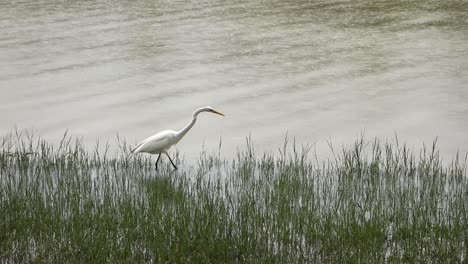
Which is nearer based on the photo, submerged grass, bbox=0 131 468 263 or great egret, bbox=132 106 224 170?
submerged grass, bbox=0 131 468 263

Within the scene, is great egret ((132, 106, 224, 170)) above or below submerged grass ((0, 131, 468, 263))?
above

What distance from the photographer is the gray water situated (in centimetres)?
989

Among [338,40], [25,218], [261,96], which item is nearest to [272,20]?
[338,40]

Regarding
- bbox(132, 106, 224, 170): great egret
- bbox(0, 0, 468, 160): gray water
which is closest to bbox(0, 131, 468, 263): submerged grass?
bbox(132, 106, 224, 170): great egret

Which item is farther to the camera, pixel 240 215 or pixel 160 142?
pixel 160 142

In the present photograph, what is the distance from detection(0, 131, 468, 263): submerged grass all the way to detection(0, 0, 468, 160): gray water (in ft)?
4.45

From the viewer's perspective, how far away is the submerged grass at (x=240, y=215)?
233 inches

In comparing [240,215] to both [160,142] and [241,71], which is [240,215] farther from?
[241,71]

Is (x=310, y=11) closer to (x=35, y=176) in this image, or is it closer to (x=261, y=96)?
(x=261, y=96)

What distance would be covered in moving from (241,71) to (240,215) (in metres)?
6.05

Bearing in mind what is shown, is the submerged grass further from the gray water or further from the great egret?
the gray water

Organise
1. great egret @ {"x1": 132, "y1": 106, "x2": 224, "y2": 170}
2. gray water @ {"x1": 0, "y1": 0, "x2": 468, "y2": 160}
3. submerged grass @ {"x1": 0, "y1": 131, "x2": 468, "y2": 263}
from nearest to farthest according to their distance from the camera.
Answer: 1. submerged grass @ {"x1": 0, "y1": 131, "x2": 468, "y2": 263}
2. great egret @ {"x1": 132, "y1": 106, "x2": 224, "y2": 170}
3. gray water @ {"x1": 0, "y1": 0, "x2": 468, "y2": 160}

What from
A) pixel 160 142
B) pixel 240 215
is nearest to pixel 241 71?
pixel 160 142

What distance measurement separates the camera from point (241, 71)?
12.4 meters
